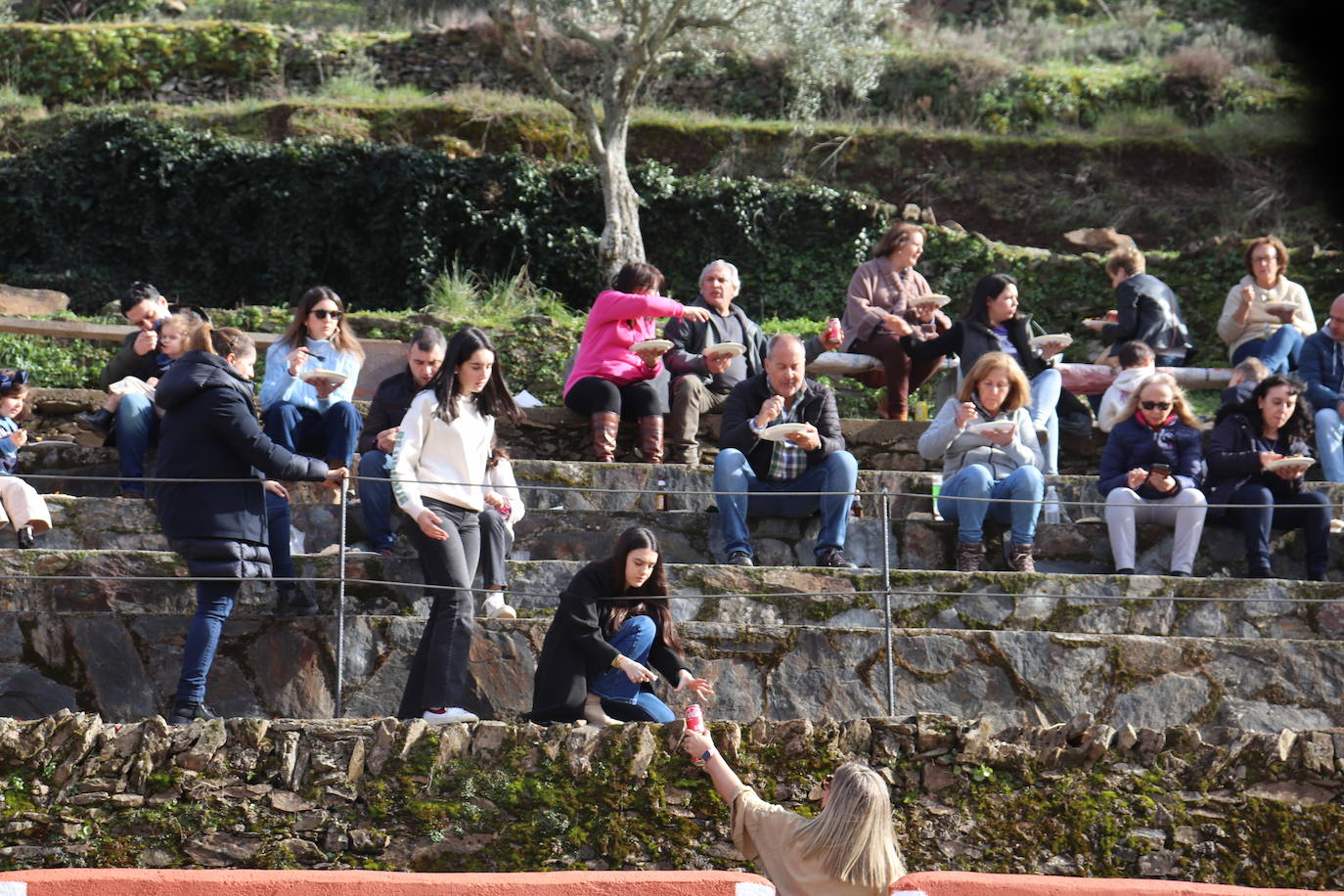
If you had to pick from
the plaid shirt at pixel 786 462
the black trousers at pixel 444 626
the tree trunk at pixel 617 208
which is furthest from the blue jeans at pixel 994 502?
the tree trunk at pixel 617 208

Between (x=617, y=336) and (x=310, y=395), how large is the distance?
172 centimetres

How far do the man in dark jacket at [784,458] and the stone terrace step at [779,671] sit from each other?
2.52 feet

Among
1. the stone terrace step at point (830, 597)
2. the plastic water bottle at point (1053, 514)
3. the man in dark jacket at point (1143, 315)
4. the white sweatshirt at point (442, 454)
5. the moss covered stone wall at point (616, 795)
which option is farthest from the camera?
the man in dark jacket at point (1143, 315)

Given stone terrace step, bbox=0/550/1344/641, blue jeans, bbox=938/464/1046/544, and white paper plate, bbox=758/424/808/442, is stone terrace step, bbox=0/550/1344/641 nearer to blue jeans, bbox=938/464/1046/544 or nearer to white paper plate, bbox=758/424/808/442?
blue jeans, bbox=938/464/1046/544

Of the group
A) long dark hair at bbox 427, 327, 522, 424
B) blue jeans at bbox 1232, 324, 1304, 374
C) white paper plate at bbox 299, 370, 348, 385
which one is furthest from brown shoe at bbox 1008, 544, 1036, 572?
white paper plate at bbox 299, 370, 348, 385

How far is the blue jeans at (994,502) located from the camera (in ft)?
25.4

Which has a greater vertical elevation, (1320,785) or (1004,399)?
(1004,399)

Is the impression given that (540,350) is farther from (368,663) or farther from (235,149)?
(368,663)

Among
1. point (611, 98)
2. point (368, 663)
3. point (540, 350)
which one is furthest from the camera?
point (611, 98)

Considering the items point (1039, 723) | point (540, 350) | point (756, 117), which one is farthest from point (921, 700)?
point (756, 117)

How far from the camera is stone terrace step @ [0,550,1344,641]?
6.88 meters

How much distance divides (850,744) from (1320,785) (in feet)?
5.28

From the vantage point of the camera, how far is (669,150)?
1870 centimetres

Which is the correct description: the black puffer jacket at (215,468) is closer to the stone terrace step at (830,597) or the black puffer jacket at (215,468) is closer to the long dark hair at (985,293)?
the stone terrace step at (830,597)
